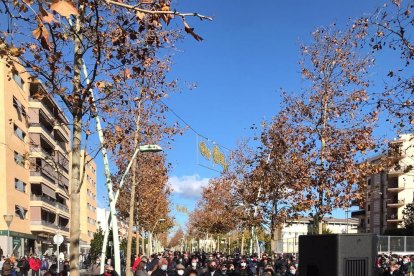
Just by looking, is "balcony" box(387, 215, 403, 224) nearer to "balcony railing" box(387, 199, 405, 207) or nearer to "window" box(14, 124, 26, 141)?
"balcony railing" box(387, 199, 405, 207)

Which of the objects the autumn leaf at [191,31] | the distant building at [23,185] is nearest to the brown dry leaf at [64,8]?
the autumn leaf at [191,31]

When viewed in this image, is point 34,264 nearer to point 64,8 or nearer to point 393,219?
point 64,8

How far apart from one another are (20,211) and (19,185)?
270 centimetres

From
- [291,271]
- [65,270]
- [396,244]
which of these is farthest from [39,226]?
[291,271]

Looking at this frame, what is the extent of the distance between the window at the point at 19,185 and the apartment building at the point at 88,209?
101ft

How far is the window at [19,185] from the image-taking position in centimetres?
5940

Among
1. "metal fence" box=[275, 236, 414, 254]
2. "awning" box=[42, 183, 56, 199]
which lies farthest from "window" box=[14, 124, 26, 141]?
"metal fence" box=[275, 236, 414, 254]

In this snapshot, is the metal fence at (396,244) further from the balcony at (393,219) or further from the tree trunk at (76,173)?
the balcony at (393,219)

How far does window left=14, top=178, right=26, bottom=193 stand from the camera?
59.4 m

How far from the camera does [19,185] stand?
60.8 metres

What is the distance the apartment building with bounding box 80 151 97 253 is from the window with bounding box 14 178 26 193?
30.7 metres

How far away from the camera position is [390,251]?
39906mm

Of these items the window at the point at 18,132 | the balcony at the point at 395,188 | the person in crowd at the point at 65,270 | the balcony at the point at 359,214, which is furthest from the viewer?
the balcony at the point at 359,214

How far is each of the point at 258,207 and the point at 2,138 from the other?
29.0 meters
